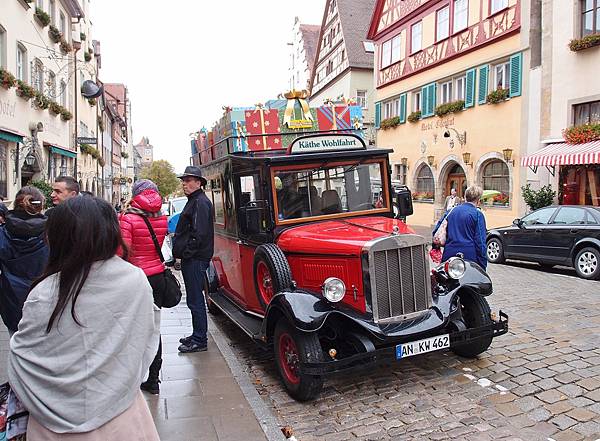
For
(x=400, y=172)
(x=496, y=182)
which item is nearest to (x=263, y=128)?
(x=496, y=182)

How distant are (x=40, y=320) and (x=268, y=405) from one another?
119 inches

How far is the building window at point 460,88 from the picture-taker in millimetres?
21266

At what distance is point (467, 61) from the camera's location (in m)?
20.7

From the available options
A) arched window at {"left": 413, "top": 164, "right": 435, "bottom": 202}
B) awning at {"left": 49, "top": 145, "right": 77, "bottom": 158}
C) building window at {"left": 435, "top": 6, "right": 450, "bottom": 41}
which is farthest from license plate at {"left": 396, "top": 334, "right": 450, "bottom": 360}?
building window at {"left": 435, "top": 6, "right": 450, "bottom": 41}

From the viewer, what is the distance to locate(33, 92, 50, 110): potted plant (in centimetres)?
1495

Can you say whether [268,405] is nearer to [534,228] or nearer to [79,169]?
[534,228]

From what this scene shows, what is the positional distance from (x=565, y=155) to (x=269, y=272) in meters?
12.5

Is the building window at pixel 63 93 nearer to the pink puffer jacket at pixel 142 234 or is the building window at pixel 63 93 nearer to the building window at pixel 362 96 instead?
the pink puffer jacket at pixel 142 234

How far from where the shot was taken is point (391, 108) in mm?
27250

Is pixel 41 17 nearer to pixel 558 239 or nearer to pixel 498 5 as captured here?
pixel 558 239

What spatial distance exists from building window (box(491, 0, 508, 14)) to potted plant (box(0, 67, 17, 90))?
1575 cm

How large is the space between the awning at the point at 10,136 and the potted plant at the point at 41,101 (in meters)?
2.69

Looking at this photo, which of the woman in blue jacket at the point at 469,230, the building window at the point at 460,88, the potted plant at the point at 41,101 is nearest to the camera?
the woman in blue jacket at the point at 469,230

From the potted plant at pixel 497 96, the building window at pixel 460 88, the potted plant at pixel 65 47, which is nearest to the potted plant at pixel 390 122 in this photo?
the building window at pixel 460 88
